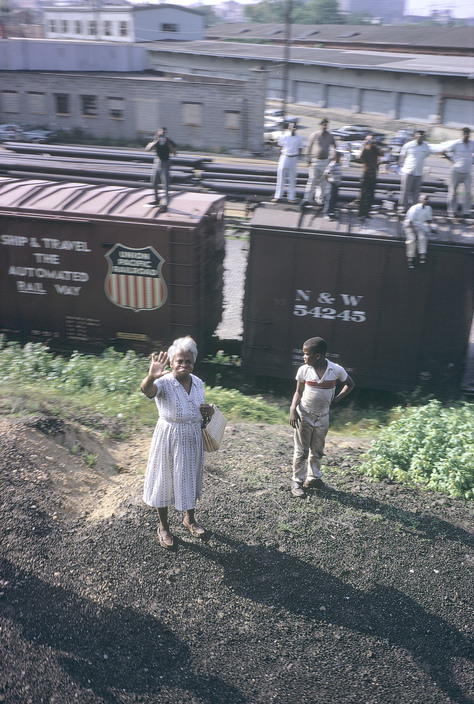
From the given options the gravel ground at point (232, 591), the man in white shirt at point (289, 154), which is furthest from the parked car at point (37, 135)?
the gravel ground at point (232, 591)

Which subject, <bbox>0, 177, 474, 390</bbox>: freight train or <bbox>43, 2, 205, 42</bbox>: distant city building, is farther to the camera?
<bbox>43, 2, 205, 42</bbox>: distant city building

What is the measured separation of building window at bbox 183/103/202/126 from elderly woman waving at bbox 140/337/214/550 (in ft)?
113

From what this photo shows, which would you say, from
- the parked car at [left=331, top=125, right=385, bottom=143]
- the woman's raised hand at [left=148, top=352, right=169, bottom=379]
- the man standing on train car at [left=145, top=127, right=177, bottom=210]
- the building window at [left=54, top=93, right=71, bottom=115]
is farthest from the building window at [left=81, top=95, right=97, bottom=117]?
the woman's raised hand at [left=148, top=352, right=169, bottom=379]

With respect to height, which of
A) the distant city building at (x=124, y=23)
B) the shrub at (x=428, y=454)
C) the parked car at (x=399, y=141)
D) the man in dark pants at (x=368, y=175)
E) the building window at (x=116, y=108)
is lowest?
the shrub at (x=428, y=454)

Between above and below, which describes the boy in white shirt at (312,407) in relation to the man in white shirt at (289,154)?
below

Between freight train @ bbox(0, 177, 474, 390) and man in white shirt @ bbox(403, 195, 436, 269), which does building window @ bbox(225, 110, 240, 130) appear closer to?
freight train @ bbox(0, 177, 474, 390)

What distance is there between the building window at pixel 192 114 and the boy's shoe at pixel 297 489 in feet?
111

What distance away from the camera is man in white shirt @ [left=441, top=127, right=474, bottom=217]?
42.8 feet

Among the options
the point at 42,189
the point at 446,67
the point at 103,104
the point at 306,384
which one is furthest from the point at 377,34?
the point at 306,384

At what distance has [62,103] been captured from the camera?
37969 millimetres

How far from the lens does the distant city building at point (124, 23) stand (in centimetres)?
5697

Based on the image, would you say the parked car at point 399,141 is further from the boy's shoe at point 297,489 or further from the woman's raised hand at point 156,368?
the woman's raised hand at point 156,368

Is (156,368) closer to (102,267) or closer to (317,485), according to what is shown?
(317,485)

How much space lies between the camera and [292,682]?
468cm
